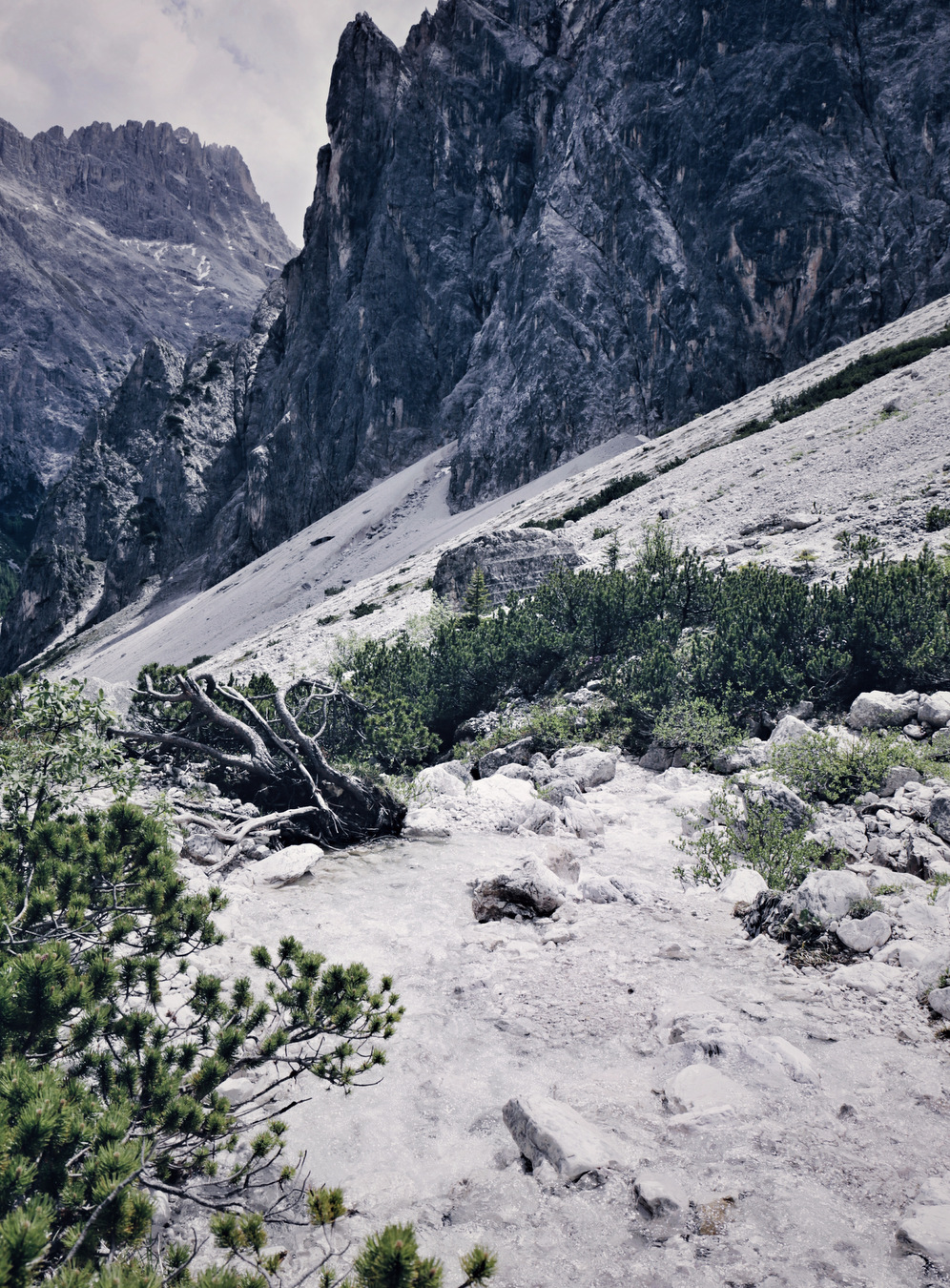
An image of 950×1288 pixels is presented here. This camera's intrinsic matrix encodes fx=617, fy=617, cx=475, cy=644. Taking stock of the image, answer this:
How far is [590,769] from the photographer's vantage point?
30.5ft

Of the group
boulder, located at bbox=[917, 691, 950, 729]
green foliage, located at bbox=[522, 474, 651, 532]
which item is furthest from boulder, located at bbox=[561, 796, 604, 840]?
green foliage, located at bbox=[522, 474, 651, 532]

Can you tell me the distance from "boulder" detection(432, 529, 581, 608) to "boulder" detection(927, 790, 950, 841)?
1474cm

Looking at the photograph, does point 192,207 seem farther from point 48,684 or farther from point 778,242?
point 48,684

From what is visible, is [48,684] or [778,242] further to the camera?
[778,242]

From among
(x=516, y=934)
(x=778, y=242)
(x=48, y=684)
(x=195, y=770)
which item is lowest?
(x=516, y=934)

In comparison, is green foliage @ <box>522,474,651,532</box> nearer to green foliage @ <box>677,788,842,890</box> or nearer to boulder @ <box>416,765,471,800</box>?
boulder @ <box>416,765,471,800</box>

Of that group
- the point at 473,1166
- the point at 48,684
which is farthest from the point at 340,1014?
the point at 48,684

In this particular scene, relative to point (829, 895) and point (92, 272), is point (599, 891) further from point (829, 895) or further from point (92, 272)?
point (92, 272)

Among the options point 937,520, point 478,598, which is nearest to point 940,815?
point 937,520

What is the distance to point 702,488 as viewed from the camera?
80.9 feet

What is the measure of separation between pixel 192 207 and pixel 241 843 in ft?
803

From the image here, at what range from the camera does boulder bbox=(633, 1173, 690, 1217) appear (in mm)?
2721

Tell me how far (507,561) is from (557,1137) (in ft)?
63.2

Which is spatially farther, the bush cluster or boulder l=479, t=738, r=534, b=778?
boulder l=479, t=738, r=534, b=778
